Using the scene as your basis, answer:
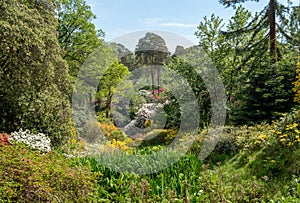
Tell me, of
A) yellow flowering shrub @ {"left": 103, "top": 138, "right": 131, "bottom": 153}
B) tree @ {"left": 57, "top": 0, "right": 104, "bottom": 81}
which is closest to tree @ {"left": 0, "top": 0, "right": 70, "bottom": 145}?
yellow flowering shrub @ {"left": 103, "top": 138, "right": 131, "bottom": 153}

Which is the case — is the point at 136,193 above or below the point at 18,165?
below

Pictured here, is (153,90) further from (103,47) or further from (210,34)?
(210,34)

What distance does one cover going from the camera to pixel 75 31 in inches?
457

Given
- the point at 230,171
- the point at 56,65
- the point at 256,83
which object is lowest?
the point at 230,171

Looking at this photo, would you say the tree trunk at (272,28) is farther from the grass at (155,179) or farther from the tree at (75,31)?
the tree at (75,31)

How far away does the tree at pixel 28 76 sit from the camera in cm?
553

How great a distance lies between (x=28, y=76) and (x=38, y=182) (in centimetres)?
379

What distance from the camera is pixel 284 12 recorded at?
335 inches

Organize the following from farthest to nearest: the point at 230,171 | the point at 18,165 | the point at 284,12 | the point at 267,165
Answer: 1. the point at 284,12
2. the point at 230,171
3. the point at 267,165
4. the point at 18,165

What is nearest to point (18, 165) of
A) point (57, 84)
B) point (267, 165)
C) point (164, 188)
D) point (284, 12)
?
point (164, 188)

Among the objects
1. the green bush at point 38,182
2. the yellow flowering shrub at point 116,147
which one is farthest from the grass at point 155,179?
the yellow flowering shrub at point 116,147

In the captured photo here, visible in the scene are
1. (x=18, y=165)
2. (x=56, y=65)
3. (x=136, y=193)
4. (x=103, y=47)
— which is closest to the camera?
(x=18, y=165)

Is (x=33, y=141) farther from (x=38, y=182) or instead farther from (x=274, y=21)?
(x=274, y=21)

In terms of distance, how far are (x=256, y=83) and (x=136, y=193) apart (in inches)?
222
